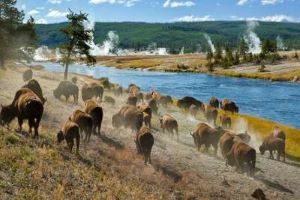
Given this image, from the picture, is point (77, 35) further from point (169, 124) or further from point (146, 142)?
point (146, 142)

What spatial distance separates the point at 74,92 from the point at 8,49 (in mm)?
27413

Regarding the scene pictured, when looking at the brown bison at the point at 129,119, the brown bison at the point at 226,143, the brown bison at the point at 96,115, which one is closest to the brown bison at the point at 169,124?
the brown bison at the point at 129,119

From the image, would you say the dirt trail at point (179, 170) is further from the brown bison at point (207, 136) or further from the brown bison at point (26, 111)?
the brown bison at point (26, 111)

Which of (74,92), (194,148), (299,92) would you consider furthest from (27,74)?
(299,92)

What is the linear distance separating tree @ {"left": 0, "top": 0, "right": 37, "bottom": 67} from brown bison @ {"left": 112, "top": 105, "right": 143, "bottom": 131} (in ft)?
113

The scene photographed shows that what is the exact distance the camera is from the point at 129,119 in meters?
33.2

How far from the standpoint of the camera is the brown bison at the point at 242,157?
26.8 metres

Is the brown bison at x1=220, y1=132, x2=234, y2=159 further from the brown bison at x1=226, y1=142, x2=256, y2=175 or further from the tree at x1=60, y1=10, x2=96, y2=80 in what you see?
the tree at x1=60, y1=10, x2=96, y2=80

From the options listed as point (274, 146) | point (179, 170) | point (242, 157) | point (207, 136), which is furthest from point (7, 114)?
point (274, 146)

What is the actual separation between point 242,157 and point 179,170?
3752mm

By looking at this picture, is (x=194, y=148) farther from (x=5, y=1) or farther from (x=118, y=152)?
(x=5, y=1)

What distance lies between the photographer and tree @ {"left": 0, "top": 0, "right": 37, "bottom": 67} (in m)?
65.1

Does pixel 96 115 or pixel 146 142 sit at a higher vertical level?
pixel 96 115

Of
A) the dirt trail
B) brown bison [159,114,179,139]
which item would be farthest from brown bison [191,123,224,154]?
brown bison [159,114,179,139]
